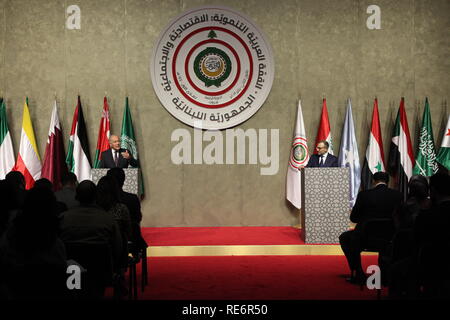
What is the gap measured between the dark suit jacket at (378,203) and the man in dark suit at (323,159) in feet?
7.29

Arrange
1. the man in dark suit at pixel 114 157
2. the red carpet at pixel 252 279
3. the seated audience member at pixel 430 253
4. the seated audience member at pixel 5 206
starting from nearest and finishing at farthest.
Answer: the seated audience member at pixel 430 253, the seated audience member at pixel 5 206, the red carpet at pixel 252 279, the man in dark suit at pixel 114 157

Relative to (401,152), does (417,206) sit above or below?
below

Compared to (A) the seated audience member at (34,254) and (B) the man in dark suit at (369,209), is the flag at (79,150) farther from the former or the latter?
(A) the seated audience member at (34,254)

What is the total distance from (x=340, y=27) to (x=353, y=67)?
2.31 ft

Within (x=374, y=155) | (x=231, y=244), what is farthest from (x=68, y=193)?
(x=374, y=155)

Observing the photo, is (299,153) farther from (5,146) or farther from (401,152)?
(5,146)

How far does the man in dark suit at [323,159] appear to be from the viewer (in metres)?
7.13

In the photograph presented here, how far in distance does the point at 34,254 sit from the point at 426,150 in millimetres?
7111

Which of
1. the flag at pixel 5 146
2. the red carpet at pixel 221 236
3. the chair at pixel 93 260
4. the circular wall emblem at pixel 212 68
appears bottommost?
the red carpet at pixel 221 236

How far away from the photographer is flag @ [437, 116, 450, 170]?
816cm

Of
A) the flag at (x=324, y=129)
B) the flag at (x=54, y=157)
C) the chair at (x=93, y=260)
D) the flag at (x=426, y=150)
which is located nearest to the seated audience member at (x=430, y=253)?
the chair at (x=93, y=260)

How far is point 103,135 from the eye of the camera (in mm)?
8266

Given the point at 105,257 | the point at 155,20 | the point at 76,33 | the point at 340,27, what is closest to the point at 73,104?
the point at 76,33

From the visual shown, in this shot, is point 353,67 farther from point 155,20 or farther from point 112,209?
point 112,209
